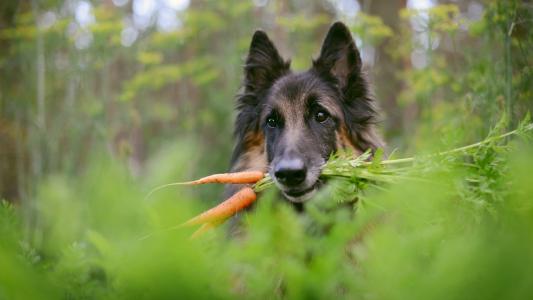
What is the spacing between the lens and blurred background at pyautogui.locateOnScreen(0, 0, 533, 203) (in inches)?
197

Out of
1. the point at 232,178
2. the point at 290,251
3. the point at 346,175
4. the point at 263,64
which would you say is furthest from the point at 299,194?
the point at 290,251

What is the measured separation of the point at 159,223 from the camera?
1.71 ft

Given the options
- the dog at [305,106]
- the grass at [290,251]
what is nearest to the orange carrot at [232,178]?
the dog at [305,106]

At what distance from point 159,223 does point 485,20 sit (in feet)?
Result: 17.4

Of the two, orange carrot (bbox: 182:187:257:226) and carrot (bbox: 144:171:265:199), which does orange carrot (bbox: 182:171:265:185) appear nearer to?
carrot (bbox: 144:171:265:199)

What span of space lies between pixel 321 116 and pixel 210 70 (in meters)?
8.64

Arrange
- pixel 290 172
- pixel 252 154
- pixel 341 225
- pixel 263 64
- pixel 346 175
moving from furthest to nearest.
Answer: pixel 263 64 → pixel 252 154 → pixel 290 172 → pixel 346 175 → pixel 341 225

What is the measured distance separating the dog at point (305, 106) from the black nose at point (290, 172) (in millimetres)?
440

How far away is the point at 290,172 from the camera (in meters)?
3.62

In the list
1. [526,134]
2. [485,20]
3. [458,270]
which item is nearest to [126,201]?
[458,270]

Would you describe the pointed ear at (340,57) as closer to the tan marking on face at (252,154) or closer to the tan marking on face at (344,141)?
the tan marking on face at (344,141)

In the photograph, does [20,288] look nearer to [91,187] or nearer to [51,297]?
[51,297]

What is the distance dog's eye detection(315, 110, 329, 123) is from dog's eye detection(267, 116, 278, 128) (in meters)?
0.42

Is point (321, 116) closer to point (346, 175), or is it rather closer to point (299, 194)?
point (299, 194)
